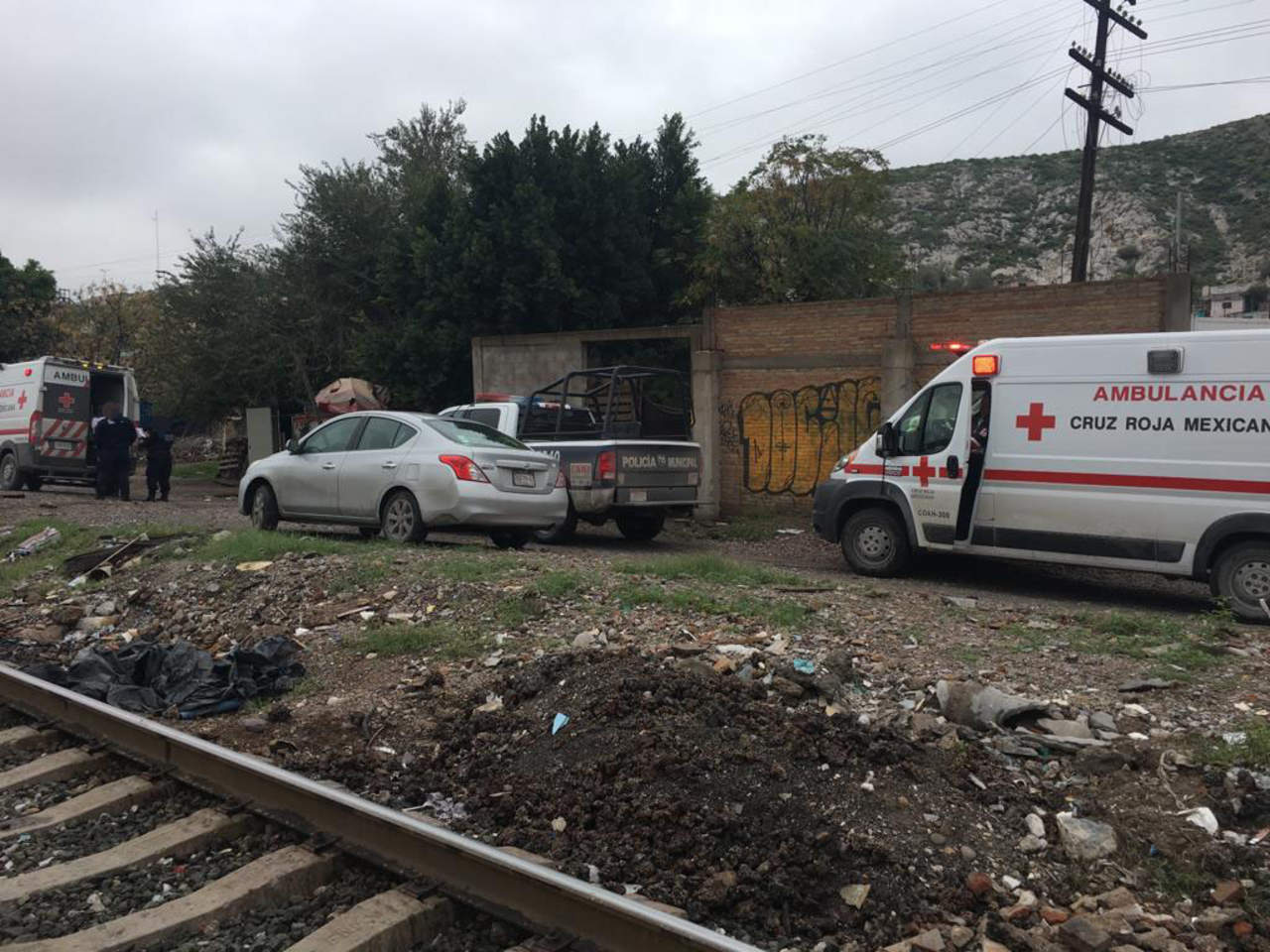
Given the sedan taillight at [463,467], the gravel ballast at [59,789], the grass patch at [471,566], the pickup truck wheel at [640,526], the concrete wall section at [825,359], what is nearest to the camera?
the gravel ballast at [59,789]

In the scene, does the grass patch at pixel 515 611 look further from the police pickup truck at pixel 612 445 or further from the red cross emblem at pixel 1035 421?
the red cross emblem at pixel 1035 421

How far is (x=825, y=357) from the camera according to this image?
16031 mm

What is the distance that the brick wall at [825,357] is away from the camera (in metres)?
14.1

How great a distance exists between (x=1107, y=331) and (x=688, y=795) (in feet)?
38.0

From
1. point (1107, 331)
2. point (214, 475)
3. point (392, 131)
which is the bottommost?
point (214, 475)

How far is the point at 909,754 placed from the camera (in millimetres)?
4668

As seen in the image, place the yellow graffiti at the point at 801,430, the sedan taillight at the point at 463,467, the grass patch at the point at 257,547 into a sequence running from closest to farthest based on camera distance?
the grass patch at the point at 257,547
the sedan taillight at the point at 463,467
the yellow graffiti at the point at 801,430

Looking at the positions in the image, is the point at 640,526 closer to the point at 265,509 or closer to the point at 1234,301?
the point at 265,509

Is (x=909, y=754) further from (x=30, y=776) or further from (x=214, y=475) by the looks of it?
(x=214, y=475)

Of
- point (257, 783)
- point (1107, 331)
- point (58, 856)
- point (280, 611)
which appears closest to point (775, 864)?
point (257, 783)

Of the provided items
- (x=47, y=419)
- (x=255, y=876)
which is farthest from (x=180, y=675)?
(x=47, y=419)

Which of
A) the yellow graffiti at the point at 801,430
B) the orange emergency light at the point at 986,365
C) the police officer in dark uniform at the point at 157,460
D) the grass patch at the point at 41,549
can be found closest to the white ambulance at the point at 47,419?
the police officer in dark uniform at the point at 157,460

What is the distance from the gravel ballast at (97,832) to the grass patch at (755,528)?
10608 millimetres

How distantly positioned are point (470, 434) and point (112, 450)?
9910 millimetres
